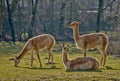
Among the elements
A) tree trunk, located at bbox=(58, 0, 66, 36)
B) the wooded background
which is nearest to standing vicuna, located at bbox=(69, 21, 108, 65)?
the wooded background

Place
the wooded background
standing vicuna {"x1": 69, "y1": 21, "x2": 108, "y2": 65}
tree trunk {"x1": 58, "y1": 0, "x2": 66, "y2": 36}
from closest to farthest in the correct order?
standing vicuna {"x1": 69, "y1": 21, "x2": 108, "y2": 65}
the wooded background
tree trunk {"x1": 58, "y1": 0, "x2": 66, "y2": 36}

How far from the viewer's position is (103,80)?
12945 millimetres

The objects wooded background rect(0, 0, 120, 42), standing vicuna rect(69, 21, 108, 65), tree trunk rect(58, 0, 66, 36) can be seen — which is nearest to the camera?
standing vicuna rect(69, 21, 108, 65)

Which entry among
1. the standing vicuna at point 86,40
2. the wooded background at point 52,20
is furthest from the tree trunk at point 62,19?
the standing vicuna at point 86,40

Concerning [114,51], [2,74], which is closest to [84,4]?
[114,51]

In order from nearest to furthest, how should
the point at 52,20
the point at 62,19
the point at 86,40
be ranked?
the point at 86,40 → the point at 52,20 → the point at 62,19

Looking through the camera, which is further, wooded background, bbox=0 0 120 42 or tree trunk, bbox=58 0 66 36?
tree trunk, bbox=58 0 66 36

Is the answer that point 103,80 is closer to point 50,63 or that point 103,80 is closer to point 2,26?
point 50,63

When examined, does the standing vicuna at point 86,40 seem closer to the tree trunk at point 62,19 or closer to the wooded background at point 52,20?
the wooded background at point 52,20

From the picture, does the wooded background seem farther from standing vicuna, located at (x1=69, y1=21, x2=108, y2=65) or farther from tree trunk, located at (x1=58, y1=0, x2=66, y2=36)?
standing vicuna, located at (x1=69, y1=21, x2=108, y2=65)

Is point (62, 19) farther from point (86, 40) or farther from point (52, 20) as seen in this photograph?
point (86, 40)

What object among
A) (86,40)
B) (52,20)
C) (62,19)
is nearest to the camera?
(86,40)

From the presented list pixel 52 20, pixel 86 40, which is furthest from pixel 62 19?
pixel 86 40

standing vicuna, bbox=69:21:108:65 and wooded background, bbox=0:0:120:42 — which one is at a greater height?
standing vicuna, bbox=69:21:108:65
